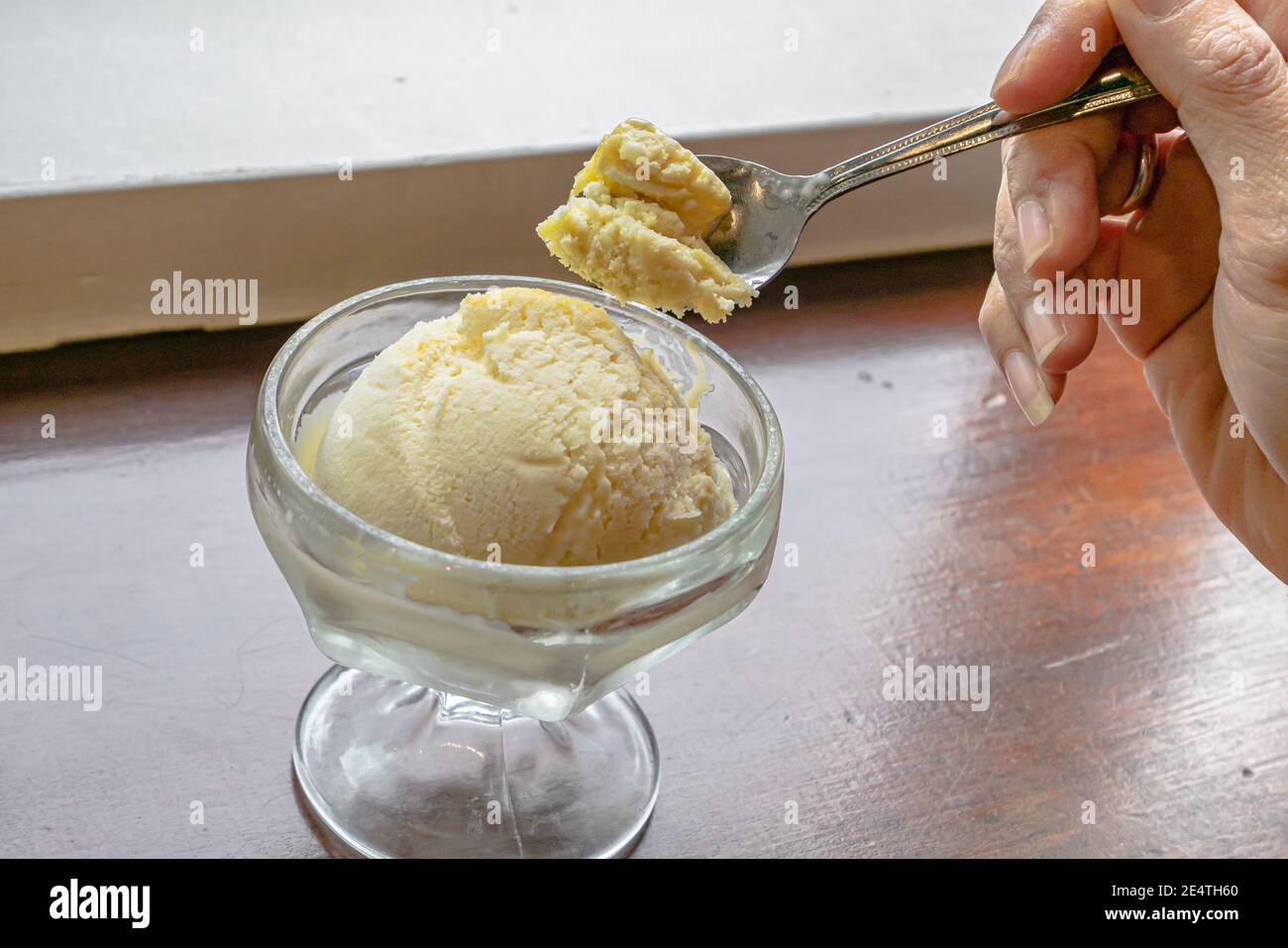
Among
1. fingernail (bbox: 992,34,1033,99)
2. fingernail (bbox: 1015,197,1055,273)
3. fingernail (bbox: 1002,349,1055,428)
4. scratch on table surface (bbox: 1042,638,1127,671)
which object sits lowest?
scratch on table surface (bbox: 1042,638,1127,671)

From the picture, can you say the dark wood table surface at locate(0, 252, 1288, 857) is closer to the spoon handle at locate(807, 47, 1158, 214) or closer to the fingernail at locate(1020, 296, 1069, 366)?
the fingernail at locate(1020, 296, 1069, 366)

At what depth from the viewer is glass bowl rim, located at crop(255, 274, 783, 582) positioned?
584 mm

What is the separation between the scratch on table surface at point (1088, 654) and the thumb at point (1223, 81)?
336mm

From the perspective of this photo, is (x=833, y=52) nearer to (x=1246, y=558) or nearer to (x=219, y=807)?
(x=1246, y=558)

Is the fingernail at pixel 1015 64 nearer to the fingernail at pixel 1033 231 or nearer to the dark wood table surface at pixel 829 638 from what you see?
the fingernail at pixel 1033 231

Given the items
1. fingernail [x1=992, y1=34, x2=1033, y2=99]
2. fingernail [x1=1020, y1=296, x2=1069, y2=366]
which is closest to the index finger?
fingernail [x1=992, y1=34, x2=1033, y2=99]

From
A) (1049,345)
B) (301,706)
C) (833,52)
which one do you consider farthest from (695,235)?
(833,52)

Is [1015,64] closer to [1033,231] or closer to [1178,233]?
[1033,231]

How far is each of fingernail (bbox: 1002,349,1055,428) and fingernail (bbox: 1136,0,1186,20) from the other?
23cm

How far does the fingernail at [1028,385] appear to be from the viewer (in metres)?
0.83

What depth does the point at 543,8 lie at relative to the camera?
1.35 metres

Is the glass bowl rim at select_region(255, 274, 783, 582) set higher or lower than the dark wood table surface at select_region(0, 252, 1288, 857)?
higher

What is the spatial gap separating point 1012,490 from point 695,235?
43 centimetres
